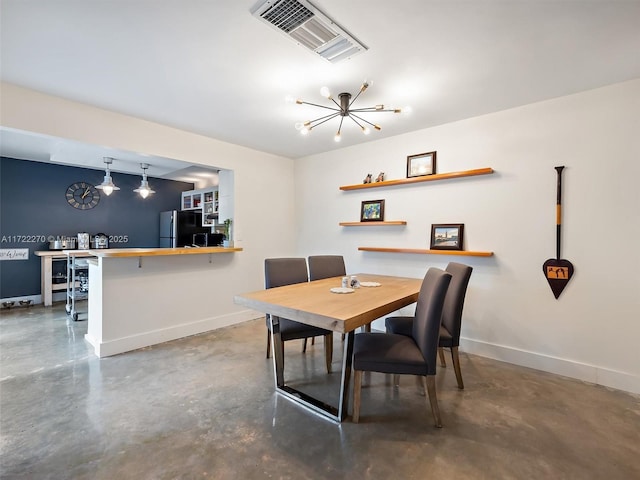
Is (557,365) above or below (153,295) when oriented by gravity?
below

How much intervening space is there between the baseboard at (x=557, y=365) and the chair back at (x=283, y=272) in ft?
6.09

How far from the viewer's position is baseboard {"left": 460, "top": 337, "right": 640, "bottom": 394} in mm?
2395

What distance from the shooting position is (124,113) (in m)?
3.01

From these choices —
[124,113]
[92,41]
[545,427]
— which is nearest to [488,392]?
[545,427]

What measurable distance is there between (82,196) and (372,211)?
5.19 m

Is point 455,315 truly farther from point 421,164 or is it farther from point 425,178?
point 421,164

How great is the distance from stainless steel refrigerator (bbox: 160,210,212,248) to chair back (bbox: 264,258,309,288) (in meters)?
3.11

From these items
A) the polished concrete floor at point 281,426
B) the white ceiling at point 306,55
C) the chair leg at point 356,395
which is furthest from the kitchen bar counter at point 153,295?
the chair leg at point 356,395

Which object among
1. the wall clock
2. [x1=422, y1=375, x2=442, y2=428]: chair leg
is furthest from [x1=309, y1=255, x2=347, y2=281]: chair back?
the wall clock

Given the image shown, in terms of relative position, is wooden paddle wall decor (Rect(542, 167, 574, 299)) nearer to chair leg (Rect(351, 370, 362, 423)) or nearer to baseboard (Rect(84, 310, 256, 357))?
chair leg (Rect(351, 370, 362, 423))

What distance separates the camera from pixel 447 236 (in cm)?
328

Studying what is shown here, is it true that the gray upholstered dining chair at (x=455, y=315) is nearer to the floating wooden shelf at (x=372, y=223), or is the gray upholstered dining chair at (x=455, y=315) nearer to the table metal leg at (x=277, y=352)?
the table metal leg at (x=277, y=352)

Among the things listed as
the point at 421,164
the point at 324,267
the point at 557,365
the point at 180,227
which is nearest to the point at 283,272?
the point at 324,267

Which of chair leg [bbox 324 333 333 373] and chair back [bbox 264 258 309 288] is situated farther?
chair back [bbox 264 258 309 288]
